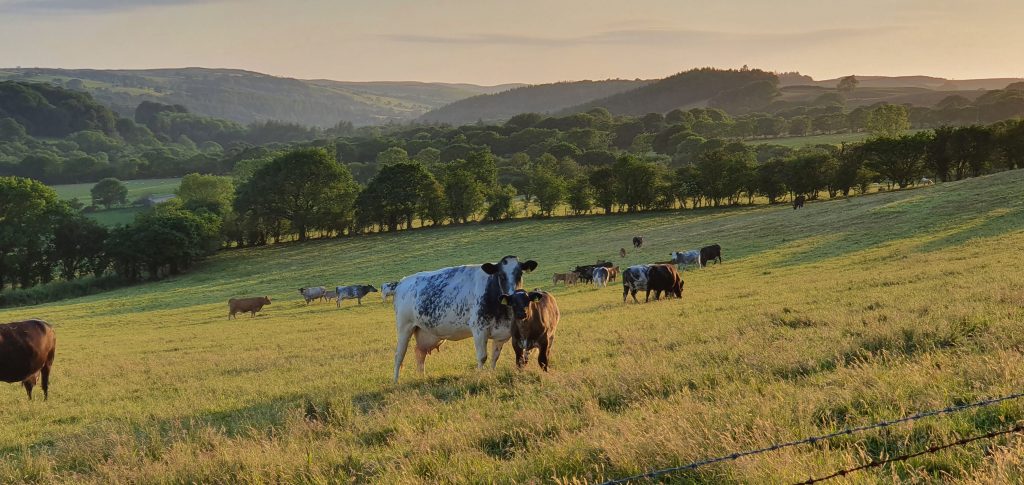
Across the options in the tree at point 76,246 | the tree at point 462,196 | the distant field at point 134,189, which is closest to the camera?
the tree at point 76,246

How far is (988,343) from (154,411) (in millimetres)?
14147

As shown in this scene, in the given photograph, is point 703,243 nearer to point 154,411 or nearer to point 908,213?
point 908,213

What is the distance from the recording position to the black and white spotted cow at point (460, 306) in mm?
11852

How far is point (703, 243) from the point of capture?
174 ft

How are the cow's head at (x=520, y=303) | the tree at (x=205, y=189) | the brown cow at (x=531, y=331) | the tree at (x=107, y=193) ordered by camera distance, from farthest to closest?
the tree at (x=107, y=193) → the tree at (x=205, y=189) → the brown cow at (x=531, y=331) → the cow's head at (x=520, y=303)

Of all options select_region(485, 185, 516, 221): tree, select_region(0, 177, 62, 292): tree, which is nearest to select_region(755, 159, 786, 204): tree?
select_region(485, 185, 516, 221): tree

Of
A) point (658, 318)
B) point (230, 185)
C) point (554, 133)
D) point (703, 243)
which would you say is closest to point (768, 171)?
point (703, 243)

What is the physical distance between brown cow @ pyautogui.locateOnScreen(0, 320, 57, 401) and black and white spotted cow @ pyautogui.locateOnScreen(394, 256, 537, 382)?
9.48 meters

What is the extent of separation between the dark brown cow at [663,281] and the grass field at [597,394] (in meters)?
1.56

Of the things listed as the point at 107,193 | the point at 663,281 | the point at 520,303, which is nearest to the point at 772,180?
the point at 663,281

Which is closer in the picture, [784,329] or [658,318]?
[784,329]

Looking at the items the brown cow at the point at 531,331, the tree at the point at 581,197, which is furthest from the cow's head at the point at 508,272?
the tree at the point at 581,197

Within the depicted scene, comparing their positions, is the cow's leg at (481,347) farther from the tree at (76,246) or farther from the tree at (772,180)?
the tree at (76,246)

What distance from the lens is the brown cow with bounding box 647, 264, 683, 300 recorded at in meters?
28.3
